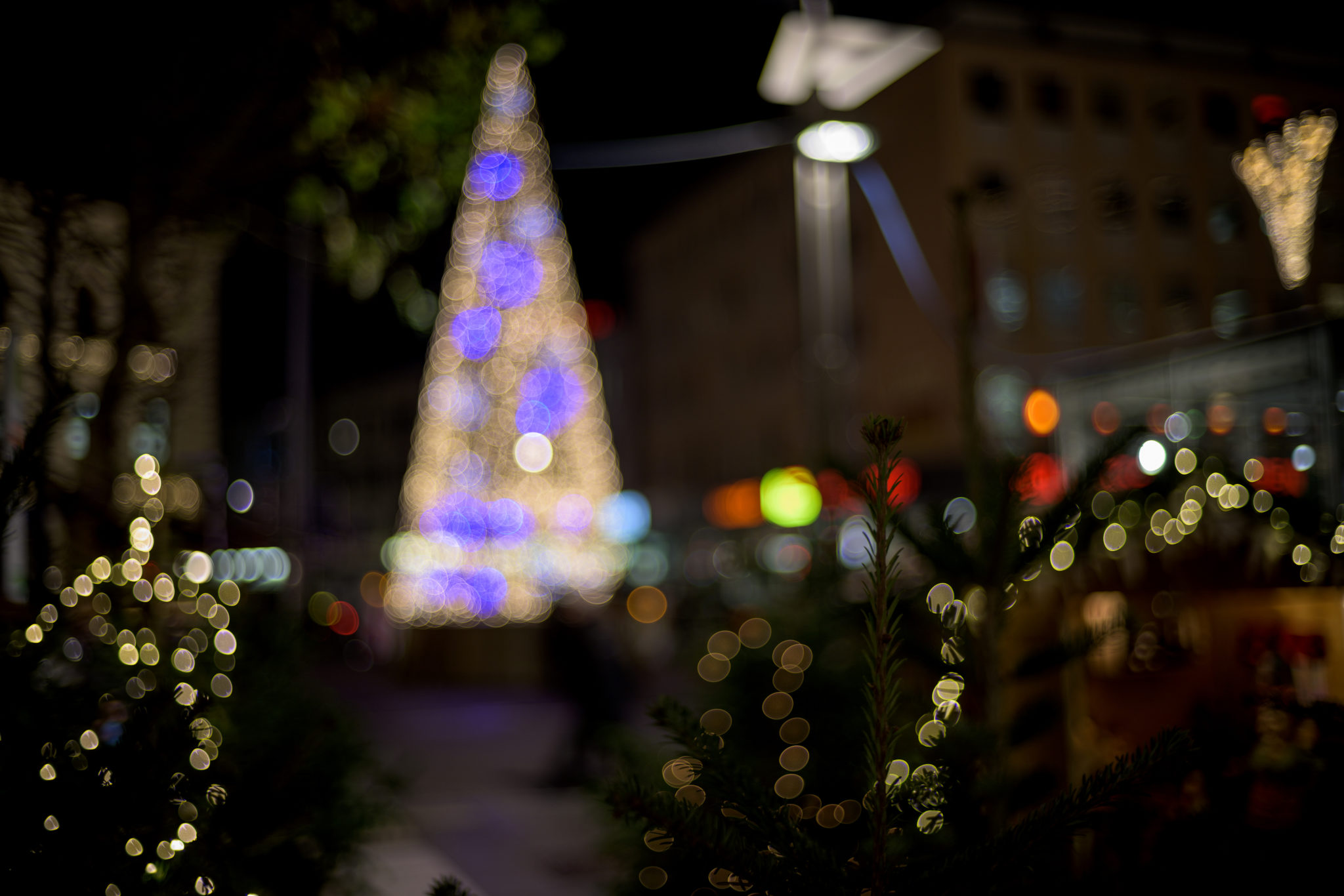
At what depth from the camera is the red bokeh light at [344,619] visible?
893 inches

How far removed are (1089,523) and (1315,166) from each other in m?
1.56

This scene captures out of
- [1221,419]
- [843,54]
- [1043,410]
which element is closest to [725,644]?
[1043,410]

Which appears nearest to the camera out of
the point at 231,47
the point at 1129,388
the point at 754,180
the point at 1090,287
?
the point at 231,47

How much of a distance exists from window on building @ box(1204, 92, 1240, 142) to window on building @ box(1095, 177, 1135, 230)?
0.62 meters

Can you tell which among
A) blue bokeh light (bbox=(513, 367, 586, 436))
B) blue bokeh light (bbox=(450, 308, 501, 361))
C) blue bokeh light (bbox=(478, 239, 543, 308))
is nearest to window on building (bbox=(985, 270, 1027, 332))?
blue bokeh light (bbox=(513, 367, 586, 436))

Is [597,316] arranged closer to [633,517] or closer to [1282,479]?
[633,517]

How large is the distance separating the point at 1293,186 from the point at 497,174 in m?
14.1

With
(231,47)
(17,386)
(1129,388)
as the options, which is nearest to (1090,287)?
(1129,388)

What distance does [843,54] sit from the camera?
6.32 m

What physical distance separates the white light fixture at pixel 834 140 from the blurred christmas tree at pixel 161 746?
15.5ft

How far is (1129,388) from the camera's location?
401cm

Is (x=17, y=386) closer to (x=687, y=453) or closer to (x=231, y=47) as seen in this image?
(x=231, y=47)

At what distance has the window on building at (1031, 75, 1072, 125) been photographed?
3.52 meters

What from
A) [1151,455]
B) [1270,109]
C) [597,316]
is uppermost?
[597,316]
